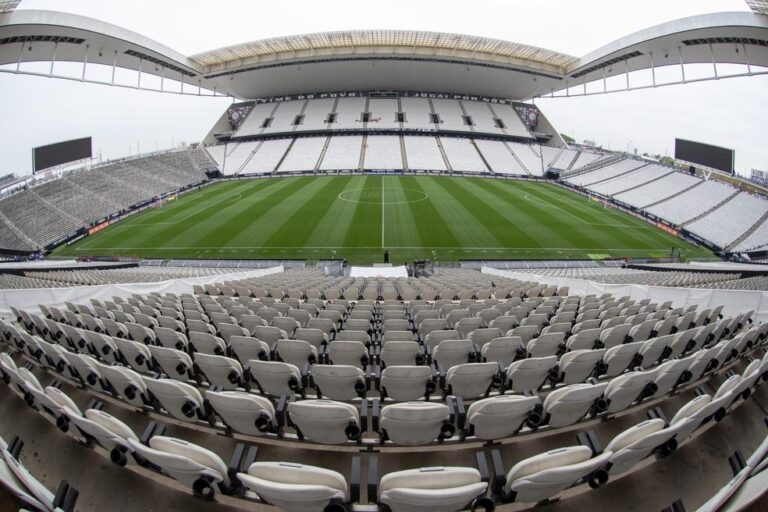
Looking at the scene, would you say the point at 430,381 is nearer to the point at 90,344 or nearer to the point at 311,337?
the point at 311,337

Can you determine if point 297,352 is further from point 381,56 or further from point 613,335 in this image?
point 381,56

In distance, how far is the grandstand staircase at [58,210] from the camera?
34.8 meters

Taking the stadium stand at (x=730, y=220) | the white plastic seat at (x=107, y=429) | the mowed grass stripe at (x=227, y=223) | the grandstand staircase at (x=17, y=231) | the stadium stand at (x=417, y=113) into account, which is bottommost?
the grandstand staircase at (x=17, y=231)

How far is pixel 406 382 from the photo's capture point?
3760mm

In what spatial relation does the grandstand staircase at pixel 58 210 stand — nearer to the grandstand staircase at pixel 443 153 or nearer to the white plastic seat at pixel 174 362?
the white plastic seat at pixel 174 362

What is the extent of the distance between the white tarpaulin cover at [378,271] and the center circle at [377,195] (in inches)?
674

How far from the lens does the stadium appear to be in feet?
9.15

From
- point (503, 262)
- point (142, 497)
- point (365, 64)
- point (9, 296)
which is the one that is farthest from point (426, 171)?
point (142, 497)

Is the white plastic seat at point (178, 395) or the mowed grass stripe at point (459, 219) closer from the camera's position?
the white plastic seat at point (178, 395)

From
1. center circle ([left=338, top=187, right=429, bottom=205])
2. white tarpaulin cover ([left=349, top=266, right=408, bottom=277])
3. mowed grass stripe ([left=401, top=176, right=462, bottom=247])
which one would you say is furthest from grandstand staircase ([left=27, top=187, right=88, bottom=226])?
mowed grass stripe ([left=401, top=176, right=462, bottom=247])

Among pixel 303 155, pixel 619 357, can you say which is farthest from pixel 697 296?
pixel 303 155

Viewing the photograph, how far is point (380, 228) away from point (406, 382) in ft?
90.9

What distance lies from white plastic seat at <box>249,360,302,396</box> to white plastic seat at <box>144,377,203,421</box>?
1.94ft

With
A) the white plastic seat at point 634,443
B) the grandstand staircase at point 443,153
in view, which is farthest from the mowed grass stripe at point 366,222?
the white plastic seat at point 634,443
